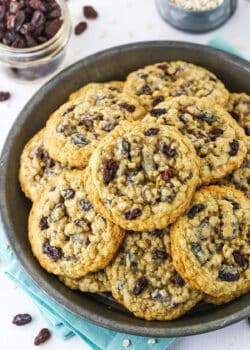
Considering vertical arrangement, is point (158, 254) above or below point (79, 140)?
below

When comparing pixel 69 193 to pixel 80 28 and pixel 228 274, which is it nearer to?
pixel 228 274

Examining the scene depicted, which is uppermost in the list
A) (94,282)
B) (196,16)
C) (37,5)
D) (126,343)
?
(37,5)

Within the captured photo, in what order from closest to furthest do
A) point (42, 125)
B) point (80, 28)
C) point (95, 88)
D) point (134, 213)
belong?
1. point (134, 213)
2. point (95, 88)
3. point (42, 125)
4. point (80, 28)

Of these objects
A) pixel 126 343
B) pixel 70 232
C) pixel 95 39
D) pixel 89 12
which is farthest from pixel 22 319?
pixel 89 12

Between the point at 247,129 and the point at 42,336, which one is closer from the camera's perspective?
the point at 247,129

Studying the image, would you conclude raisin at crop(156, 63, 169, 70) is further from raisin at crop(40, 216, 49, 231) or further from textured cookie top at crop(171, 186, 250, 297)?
raisin at crop(40, 216, 49, 231)

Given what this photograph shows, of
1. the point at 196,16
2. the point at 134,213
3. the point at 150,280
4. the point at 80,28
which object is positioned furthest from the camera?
the point at 80,28
